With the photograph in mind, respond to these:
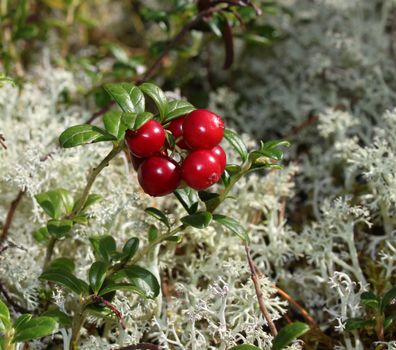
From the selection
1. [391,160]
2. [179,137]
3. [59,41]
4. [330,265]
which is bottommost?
[59,41]

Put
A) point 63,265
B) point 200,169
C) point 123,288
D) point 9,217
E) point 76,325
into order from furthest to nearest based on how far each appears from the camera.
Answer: point 9,217
point 63,265
point 76,325
point 123,288
point 200,169

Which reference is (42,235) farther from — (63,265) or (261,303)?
(261,303)

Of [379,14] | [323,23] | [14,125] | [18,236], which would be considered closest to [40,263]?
[18,236]

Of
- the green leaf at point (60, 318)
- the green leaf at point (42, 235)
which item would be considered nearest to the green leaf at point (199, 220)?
the green leaf at point (60, 318)

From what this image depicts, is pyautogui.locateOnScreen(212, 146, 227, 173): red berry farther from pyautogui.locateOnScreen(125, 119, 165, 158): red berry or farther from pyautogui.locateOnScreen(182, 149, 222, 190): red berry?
pyautogui.locateOnScreen(125, 119, 165, 158): red berry

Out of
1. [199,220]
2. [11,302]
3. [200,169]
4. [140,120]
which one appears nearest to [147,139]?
[140,120]

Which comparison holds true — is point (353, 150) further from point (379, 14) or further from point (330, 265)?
point (379, 14)

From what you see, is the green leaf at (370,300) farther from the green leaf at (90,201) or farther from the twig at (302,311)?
the green leaf at (90,201)
